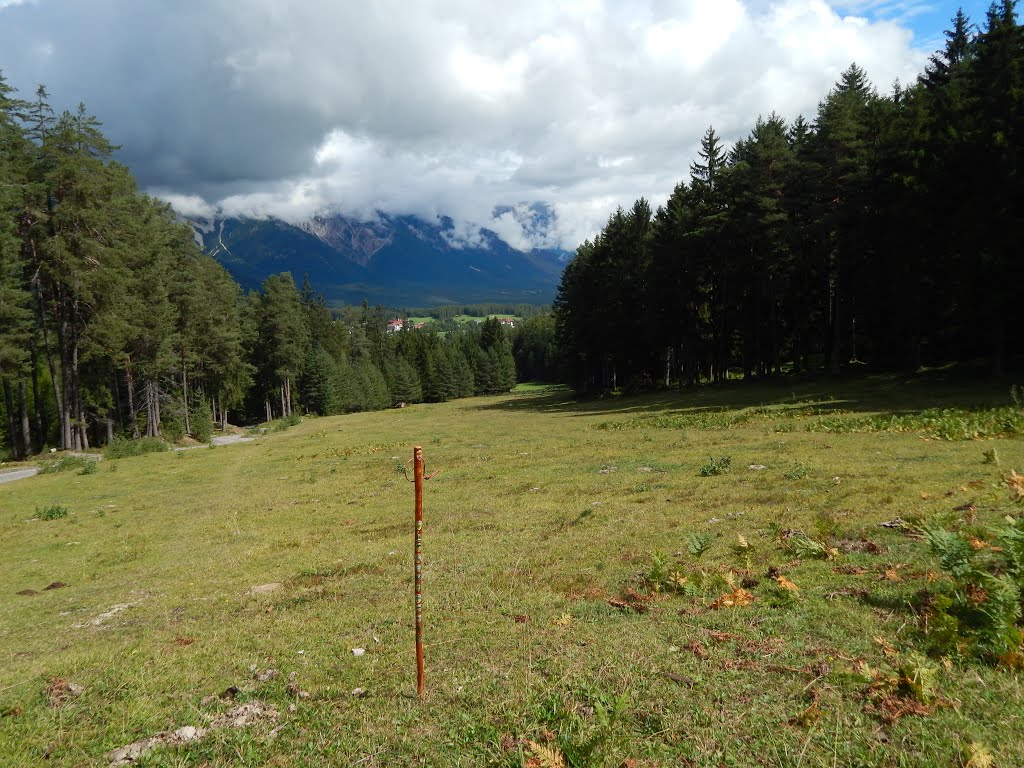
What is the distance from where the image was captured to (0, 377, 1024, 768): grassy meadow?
426cm

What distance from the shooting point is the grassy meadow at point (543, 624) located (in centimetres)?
426

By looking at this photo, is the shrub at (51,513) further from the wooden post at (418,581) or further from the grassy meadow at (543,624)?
the wooden post at (418,581)

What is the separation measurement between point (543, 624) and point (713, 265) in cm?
4840

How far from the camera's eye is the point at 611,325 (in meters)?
60.2

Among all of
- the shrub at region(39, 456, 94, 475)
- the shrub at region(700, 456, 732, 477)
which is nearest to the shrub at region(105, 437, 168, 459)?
the shrub at region(39, 456, 94, 475)

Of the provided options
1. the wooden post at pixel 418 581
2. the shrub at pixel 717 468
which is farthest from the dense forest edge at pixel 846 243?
the wooden post at pixel 418 581

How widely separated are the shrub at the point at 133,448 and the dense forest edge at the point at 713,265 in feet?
11.8

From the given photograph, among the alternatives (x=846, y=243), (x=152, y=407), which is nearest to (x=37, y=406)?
(x=152, y=407)

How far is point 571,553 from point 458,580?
208 centimetres

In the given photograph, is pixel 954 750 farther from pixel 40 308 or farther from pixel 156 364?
pixel 156 364

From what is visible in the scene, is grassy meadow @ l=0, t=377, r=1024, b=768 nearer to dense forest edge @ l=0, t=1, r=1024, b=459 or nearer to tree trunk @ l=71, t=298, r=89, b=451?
dense forest edge @ l=0, t=1, r=1024, b=459

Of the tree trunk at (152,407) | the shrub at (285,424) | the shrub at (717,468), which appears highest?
the tree trunk at (152,407)

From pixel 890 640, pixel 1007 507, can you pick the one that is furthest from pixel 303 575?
pixel 1007 507

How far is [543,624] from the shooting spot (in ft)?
21.9
